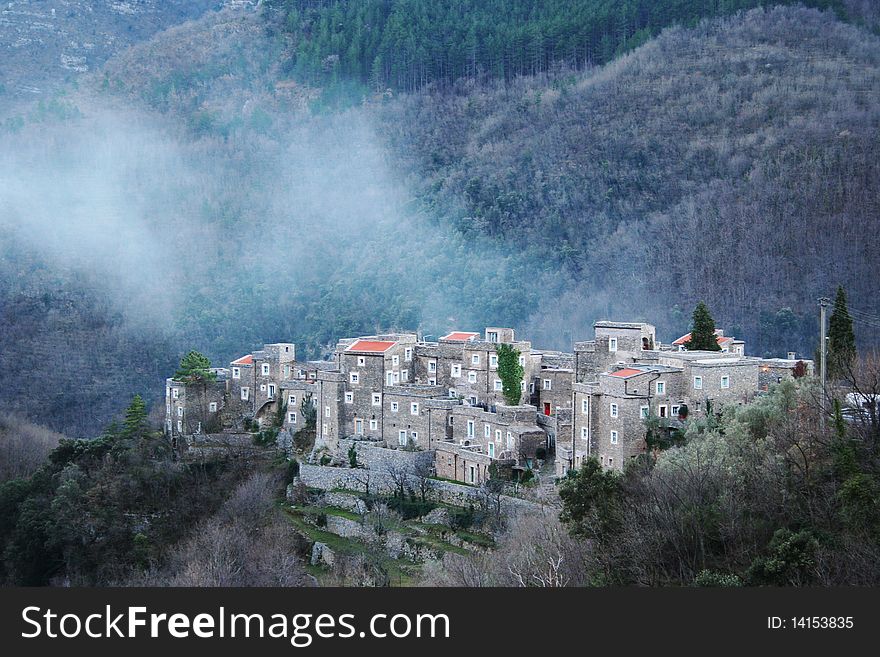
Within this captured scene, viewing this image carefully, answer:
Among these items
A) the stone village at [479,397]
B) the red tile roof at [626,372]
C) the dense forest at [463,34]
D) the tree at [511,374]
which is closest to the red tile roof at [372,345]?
the stone village at [479,397]

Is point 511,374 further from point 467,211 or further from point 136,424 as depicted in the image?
point 467,211

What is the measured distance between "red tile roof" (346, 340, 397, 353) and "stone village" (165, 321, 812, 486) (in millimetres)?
53

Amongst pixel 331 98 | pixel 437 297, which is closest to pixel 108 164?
pixel 331 98

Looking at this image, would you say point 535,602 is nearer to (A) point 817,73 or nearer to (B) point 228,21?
(A) point 817,73

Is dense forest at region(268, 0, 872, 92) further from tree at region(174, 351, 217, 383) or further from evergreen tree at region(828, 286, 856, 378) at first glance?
evergreen tree at region(828, 286, 856, 378)

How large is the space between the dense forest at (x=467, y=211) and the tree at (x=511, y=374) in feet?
86.9

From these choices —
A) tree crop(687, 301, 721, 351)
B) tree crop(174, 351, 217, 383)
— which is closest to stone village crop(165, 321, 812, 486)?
tree crop(174, 351, 217, 383)

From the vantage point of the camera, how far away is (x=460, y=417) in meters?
43.8

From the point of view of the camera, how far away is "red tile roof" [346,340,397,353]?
1833 inches

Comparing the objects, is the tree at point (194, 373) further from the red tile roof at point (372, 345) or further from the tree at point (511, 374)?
the tree at point (511, 374)

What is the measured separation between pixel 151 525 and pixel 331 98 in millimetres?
105504

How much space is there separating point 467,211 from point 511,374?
187 ft

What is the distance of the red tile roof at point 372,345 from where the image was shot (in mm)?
46566

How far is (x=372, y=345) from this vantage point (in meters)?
47.2
